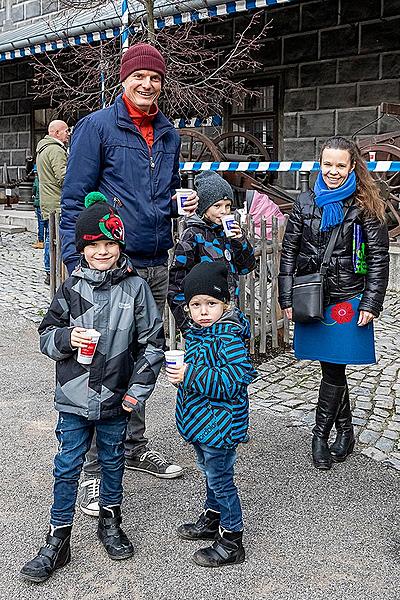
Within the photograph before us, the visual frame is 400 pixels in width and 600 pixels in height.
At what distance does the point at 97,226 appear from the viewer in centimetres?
303

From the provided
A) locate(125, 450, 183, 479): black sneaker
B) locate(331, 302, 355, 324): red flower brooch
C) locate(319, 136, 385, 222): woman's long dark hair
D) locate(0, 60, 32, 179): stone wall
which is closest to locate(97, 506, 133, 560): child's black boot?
locate(125, 450, 183, 479): black sneaker

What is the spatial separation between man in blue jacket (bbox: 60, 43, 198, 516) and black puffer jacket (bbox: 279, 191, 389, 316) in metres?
0.71

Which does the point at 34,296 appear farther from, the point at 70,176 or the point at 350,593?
the point at 350,593

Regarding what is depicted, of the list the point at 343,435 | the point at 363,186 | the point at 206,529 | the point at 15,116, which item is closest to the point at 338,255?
the point at 363,186

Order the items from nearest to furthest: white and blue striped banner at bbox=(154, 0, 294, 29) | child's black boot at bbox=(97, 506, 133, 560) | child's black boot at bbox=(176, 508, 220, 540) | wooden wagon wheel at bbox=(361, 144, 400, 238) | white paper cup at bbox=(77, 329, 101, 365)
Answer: white paper cup at bbox=(77, 329, 101, 365), child's black boot at bbox=(97, 506, 133, 560), child's black boot at bbox=(176, 508, 220, 540), wooden wagon wheel at bbox=(361, 144, 400, 238), white and blue striped banner at bbox=(154, 0, 294, 29)

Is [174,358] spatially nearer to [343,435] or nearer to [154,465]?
[154,465]

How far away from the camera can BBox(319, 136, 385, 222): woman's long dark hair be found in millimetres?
3846

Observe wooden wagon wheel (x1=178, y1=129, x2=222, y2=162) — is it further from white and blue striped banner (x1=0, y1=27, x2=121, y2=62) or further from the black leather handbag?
the black leather handbag

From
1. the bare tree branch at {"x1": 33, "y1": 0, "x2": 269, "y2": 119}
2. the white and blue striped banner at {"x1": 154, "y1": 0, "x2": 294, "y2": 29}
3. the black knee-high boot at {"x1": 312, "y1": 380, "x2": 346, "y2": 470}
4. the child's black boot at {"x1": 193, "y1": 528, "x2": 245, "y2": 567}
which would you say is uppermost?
the white and blue striped banner at {"x1": 154, "y1": 0, "x2": 294, "y2": 29}

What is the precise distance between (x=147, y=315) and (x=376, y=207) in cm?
142

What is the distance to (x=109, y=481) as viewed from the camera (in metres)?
3.22

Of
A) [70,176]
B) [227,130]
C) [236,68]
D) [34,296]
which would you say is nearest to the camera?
[70,176]

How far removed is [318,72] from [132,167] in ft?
28.3

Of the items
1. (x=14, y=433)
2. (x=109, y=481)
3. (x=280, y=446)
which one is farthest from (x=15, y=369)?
(x=109, y=481)
